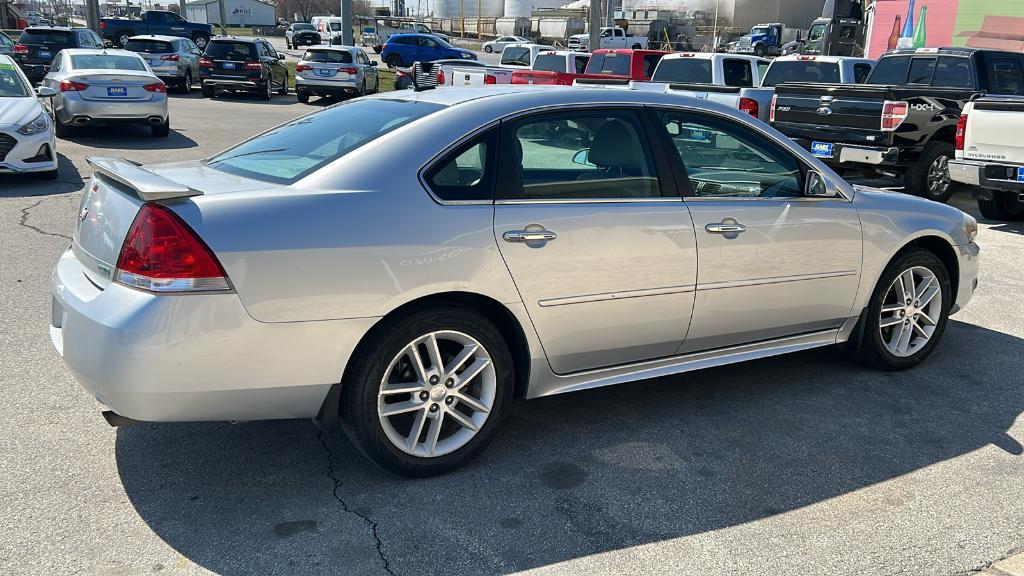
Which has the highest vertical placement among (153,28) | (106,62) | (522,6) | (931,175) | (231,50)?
(522,6)

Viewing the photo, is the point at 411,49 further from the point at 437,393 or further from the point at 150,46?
the point at 437,393

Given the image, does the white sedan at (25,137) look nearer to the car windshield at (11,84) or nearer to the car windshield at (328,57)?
the car windshield at (11,84)

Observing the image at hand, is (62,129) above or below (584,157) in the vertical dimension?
below

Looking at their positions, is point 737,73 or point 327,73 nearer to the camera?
point 737,73

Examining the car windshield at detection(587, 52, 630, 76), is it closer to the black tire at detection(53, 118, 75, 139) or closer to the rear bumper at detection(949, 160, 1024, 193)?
the rear bumper at detection(949, 160, 1024, 193)

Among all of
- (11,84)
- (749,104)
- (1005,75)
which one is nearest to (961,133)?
(1005,75)

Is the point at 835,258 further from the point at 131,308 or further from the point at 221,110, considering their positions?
the point at 221,110

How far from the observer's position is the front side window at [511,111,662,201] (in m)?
3.87

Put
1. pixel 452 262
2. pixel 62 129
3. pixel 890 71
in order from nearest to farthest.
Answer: pixel 452 262 < pixel 890 71 < pixel 62 129

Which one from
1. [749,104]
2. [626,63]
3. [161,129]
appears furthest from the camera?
[626,63]

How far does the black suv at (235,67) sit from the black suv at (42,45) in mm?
4183

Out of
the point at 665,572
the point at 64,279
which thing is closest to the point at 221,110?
the point at 64,279

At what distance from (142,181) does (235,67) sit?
72.6 feet

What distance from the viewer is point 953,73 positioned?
1225 centimetres
